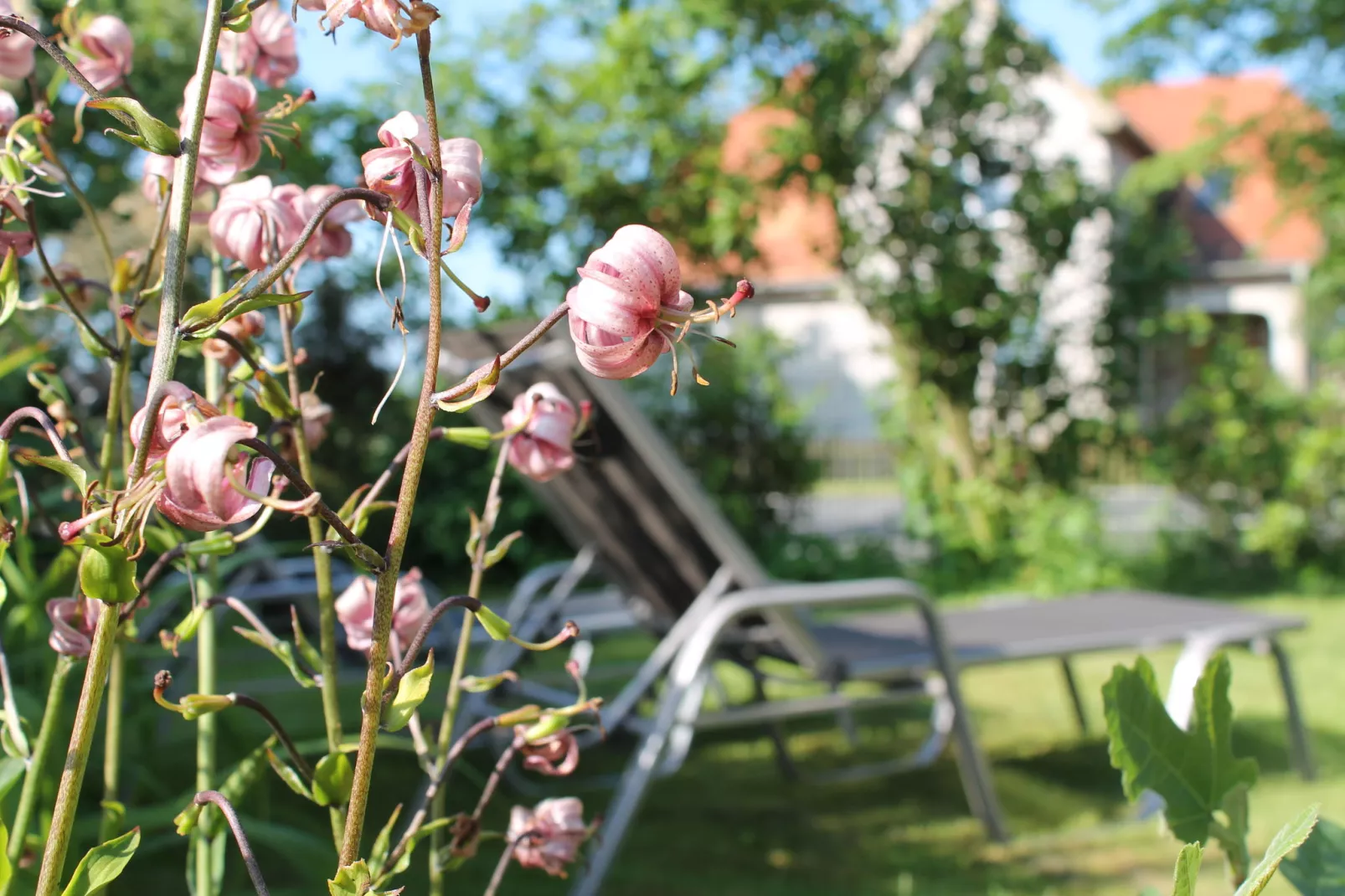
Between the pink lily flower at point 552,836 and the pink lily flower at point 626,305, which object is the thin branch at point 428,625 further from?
the pink lily flower at point 552,836

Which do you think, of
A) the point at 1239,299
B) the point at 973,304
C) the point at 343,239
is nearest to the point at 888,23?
the point at 973,304

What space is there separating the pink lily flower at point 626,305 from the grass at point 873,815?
140 cm

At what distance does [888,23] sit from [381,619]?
7853 mm

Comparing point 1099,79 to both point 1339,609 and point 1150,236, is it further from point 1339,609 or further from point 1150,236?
point 1339,609

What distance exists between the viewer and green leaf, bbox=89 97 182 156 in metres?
0.68

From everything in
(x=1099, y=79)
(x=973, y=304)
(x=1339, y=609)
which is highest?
(x=1099, y=79)

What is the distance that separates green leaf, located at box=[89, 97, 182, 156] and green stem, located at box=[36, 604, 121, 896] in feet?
0.87

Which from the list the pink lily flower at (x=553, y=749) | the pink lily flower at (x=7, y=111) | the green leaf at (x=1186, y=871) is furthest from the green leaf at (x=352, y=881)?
the pink lily flower at (x=7, y=111)

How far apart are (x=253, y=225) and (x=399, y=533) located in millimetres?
299

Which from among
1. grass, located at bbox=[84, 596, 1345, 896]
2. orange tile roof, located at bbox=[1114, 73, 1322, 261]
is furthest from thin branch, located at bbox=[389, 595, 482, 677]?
orange tile roof, located at bbox=[1114, 73, 1322, 261]

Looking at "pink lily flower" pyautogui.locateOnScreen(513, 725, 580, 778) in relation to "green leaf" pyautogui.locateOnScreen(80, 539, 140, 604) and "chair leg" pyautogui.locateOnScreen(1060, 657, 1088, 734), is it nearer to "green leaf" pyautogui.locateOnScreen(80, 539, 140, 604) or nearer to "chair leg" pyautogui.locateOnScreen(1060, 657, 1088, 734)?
"green leaf" pyautogui.locateOnScreen(80, 539, 140, 604)

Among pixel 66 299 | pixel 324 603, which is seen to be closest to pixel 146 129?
pixel 66 299

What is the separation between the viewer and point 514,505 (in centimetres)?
→ 745

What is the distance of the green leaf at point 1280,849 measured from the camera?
27.9 inches
